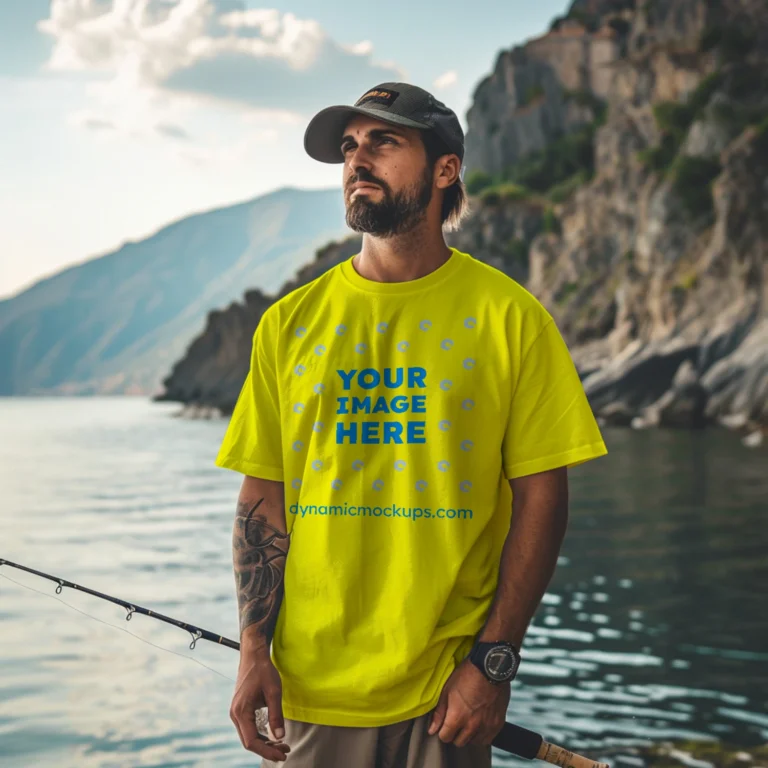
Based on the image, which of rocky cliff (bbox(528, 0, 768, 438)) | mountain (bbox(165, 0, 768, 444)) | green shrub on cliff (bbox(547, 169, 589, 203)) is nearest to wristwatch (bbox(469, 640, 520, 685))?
mountain (bbox(165, 0, 768, 444))

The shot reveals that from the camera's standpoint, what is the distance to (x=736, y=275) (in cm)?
5216

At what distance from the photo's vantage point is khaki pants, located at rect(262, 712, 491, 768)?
2.73 metres

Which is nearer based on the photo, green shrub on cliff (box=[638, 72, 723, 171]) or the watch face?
the watch face

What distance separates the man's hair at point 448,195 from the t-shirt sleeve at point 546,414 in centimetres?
58

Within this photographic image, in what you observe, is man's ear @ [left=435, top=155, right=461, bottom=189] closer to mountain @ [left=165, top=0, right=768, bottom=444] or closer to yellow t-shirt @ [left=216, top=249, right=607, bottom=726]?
yellow t-shirt @ [left=216, top=249, right=607, bottom=726]

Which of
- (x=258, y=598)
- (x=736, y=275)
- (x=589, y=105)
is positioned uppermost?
(x=589, y=105)

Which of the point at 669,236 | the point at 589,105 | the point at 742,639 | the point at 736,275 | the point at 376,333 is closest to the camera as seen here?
the point at 376,333

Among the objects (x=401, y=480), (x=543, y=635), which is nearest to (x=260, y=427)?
(x=401, y=480)

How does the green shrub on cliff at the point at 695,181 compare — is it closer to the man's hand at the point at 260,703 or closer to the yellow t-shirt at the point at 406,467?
the yellow t-shirt at the point at 406,467

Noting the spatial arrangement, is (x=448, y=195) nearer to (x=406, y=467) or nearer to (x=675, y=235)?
(x=406, y=467)

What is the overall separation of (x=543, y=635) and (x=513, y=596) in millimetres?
8591

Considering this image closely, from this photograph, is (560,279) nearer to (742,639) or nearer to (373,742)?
(742,639)

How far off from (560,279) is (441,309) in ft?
258

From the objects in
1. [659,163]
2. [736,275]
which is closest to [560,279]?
[659,163]
